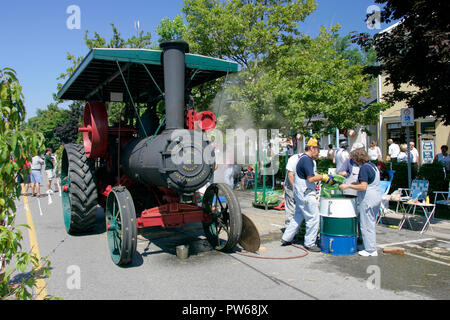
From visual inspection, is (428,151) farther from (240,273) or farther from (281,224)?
(240,273)

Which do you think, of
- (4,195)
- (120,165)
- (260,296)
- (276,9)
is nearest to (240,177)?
(276,9)

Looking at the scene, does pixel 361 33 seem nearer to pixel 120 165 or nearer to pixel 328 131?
pixel 328 131

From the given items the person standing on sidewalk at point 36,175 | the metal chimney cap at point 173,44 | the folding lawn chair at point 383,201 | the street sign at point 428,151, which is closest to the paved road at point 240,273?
the folding lawn chair at point 383,201

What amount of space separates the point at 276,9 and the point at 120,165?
11419mm

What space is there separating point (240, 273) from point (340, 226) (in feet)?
5.78

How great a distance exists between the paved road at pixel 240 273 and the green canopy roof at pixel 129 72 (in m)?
2.55

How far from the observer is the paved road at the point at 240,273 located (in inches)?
161

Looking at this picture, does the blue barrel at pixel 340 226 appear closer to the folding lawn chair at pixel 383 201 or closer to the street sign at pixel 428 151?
the folding lawn chair at pixel 383 201

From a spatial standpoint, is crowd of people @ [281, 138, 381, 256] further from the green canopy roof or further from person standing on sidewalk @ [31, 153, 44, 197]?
person standing on sidewalk @ [31, 153, 44, 197]

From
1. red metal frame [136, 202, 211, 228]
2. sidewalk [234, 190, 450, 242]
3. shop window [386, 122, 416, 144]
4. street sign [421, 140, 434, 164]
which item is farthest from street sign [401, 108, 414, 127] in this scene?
shop window [386, 122, 416, 144]

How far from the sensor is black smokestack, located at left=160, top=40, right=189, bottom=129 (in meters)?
5.21

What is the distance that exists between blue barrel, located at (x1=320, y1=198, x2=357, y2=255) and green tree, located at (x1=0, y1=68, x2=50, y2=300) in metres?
3.92

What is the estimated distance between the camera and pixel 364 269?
16.1ft

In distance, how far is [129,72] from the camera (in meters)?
5.59
